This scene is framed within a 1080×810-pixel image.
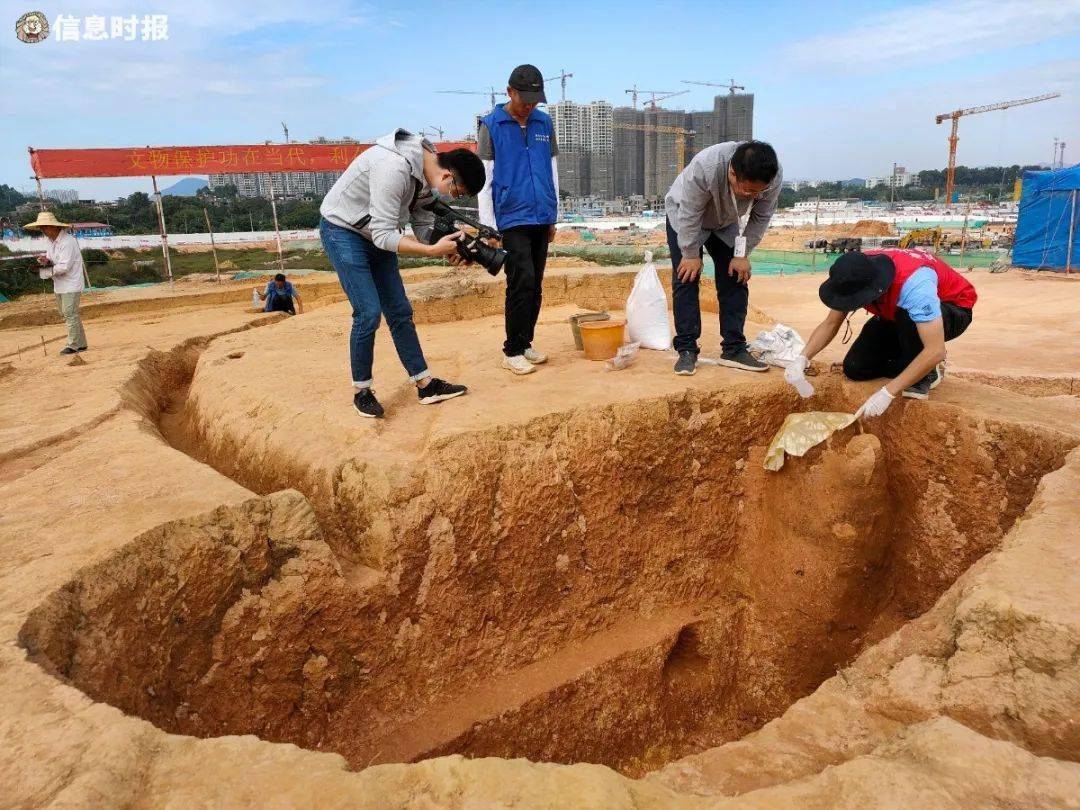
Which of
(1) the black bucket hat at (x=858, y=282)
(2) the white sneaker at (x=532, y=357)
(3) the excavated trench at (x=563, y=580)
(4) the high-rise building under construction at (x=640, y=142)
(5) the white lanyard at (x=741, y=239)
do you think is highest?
(4) the high-rise building under construction at (x=640, y=142)

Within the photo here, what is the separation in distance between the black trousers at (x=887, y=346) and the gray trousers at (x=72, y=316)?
6.26m

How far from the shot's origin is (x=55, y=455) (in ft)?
11.1

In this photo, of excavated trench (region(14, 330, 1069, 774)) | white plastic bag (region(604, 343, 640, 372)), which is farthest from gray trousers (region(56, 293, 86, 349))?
white plastic bag (region(604, 343, 640, 372))

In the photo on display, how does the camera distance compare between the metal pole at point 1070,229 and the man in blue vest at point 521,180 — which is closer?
the man in blue vest at point 521,180

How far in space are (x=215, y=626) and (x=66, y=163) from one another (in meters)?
11.4

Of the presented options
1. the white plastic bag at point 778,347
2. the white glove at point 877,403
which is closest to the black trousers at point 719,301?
the white plastic bag at point 778,347

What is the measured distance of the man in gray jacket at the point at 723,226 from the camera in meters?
3.25

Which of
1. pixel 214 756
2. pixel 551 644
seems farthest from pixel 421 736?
pixel 214 756

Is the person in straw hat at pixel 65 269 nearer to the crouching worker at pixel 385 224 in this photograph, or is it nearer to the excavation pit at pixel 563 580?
the excavation pit at pixel 563 580

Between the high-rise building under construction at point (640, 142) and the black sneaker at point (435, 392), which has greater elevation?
the high-rise building under construction at point (640, 142)

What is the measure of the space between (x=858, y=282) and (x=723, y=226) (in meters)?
0.92

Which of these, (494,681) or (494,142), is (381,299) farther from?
(494,681)

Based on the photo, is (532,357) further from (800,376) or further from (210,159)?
(210,159)

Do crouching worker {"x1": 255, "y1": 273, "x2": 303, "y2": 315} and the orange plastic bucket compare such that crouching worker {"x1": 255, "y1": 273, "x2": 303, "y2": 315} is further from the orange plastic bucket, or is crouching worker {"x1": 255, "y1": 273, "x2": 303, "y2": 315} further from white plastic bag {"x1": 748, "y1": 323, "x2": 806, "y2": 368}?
white plastic bag {"x1": 748, "y1": 323, "x2": 806, "y2": 368}
